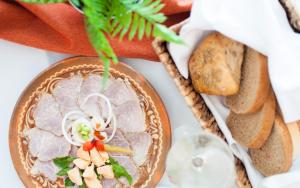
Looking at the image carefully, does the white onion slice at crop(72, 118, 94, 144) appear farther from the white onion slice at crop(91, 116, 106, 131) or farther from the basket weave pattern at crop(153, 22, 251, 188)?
the basket weave pattern at crop(153, 22, 251, 188)

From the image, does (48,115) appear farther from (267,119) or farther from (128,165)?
(267,119)

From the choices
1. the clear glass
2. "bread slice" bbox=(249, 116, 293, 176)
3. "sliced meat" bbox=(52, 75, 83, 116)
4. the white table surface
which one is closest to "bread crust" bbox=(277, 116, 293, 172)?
"bread slice" bbox=(249, 116, 293, 176)

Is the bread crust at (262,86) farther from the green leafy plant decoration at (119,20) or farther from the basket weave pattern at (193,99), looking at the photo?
the green leafy plant decoration at (119,20)

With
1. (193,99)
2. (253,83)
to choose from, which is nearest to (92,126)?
(193,99)

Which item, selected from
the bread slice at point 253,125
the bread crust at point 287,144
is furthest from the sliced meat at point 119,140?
the bread crust at point 287,144

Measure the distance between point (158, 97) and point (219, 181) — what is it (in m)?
0.22

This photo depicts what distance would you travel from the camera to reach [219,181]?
1129mm

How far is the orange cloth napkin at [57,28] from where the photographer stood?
117 cm

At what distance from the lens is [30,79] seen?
1294 mm

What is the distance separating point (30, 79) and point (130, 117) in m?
0.25

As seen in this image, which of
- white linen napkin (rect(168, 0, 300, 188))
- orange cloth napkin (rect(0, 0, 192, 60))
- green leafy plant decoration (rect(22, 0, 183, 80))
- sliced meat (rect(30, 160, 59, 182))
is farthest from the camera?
sliced meat (rect(30, 160, 59, 182))

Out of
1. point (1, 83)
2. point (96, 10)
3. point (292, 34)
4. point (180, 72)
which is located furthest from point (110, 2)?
point (1, 83)

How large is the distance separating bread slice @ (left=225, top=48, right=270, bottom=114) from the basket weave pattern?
0.07m

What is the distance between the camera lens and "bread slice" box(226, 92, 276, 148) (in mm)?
1097
